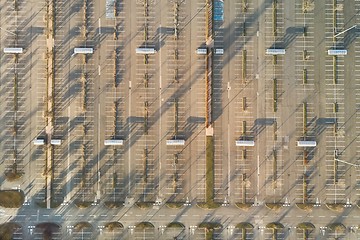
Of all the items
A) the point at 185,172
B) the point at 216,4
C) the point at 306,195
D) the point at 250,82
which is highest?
the point at 216,4

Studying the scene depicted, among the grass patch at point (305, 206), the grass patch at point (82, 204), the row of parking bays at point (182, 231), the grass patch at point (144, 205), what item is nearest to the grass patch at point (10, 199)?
the row of parking bays at point (182, 231)

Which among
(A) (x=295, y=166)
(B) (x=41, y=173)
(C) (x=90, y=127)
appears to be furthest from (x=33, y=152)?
(A) (x=295, y=166)

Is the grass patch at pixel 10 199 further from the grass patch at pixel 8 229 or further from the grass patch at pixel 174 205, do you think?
the grass patch at pixel 174 205

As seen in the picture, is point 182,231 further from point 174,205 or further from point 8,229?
point 8,229

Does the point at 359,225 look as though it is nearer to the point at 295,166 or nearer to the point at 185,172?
the point at 295,166

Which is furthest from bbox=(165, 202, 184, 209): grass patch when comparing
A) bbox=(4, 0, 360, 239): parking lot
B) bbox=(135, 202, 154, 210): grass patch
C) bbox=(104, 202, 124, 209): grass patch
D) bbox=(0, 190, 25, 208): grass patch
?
bbox=(0, 190, 25, 208): grass patch

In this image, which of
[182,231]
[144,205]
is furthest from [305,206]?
Result: [144,205]
